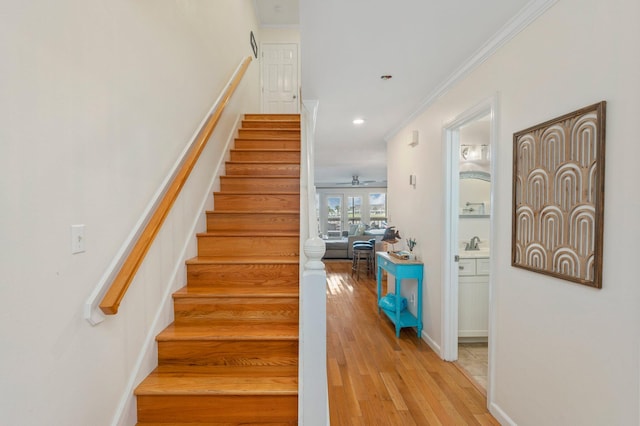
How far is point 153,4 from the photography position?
1732 millimetres

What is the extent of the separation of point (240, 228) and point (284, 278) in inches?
28.3

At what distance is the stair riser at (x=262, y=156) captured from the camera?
3346 mm

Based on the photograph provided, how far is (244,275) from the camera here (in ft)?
7.15

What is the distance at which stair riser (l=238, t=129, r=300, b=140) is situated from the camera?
3689mm

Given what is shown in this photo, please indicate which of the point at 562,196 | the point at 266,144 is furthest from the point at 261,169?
the point at 562,196

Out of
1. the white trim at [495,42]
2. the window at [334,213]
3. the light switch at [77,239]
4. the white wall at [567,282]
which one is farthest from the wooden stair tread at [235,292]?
the window at [334,213]

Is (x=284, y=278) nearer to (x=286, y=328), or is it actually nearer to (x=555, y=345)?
(x=286, y=328)

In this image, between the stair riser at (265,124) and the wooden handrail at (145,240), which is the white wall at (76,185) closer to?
the wooden handrail at (145,240)

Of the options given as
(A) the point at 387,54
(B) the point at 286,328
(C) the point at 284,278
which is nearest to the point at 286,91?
(A) the point at 387,54

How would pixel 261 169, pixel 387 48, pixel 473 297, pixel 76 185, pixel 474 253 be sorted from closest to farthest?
1. pixel 76 185
2. pixel 387 48
3. pixel 261 169
4. pixel 473 297
5. pixel 474 253

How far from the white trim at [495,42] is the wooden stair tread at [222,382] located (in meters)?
2.39

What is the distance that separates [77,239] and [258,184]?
6.18 ft

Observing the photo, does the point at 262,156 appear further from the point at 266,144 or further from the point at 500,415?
the point at 500,415

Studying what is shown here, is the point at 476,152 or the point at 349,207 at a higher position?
the point at 476,152
